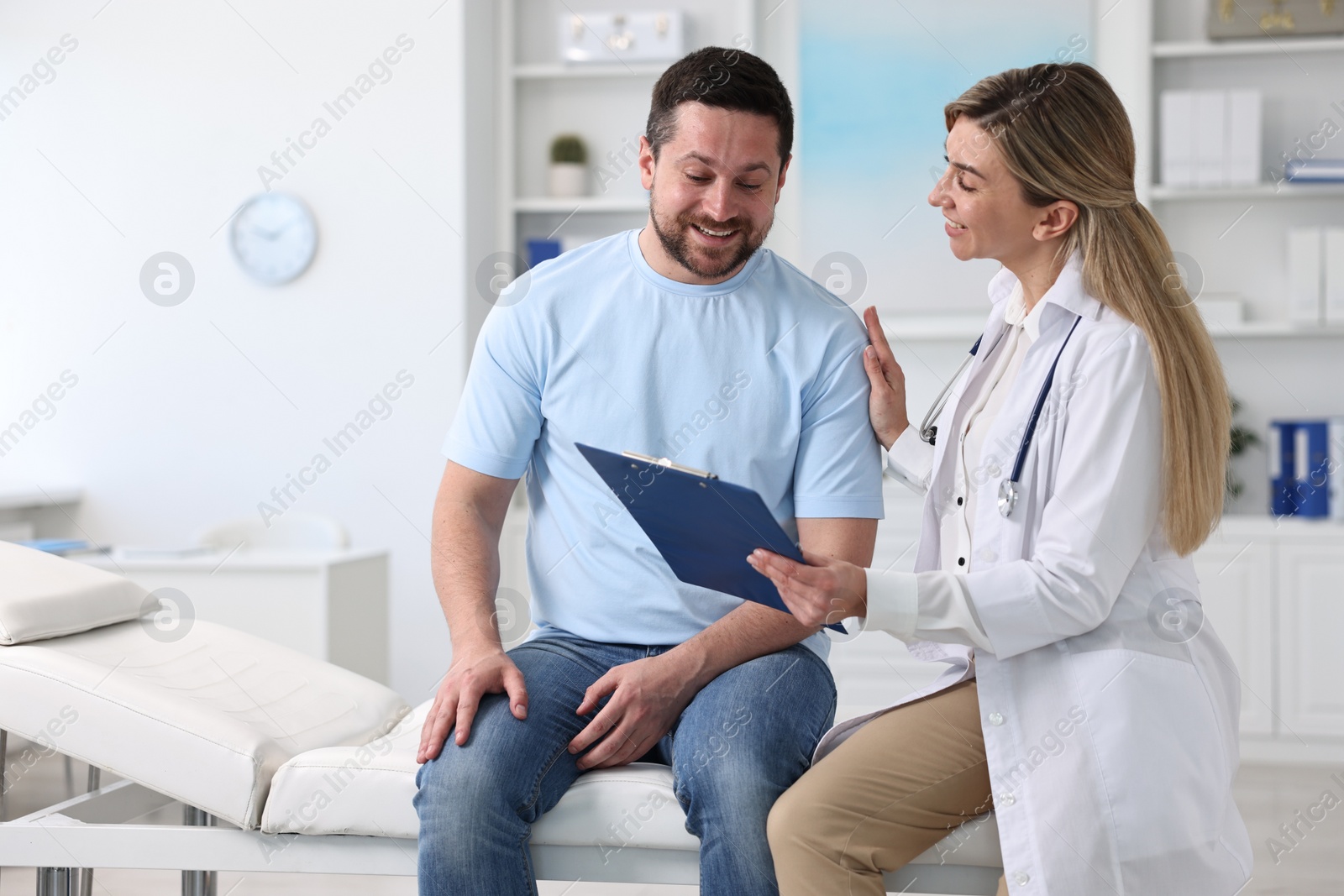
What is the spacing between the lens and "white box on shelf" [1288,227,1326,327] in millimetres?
3650

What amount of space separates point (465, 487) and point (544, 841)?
498 millimetres

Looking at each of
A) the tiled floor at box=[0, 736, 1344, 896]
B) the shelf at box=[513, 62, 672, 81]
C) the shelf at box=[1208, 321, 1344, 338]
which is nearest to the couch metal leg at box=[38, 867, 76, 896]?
the tiled floor at box=[0, 736, 1344, 896]

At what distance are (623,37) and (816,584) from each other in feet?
10.5

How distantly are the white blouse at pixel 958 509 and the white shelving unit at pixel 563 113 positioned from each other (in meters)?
2.66

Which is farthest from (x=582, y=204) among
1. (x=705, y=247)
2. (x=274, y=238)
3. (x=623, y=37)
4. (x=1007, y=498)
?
(x=1007, y=498)

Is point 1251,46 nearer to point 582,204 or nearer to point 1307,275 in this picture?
point 1307,275

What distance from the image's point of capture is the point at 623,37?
13.3ft

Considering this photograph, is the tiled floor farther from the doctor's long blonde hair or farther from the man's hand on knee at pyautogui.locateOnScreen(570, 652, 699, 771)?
the doctor's long blonde hair

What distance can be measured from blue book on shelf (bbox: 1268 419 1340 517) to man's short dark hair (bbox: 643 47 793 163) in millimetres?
2642

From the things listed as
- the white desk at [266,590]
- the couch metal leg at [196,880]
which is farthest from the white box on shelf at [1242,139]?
the couch metal leg at [196,880]

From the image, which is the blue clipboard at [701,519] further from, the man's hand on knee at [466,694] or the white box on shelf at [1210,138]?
the white box on shelf at [1210,138]

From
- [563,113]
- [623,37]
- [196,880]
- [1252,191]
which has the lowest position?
[196,880]

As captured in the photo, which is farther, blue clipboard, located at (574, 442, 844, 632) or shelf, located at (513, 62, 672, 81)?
shelf, located at (513, 62, 672, 81)

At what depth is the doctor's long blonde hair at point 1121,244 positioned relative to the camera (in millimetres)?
1277
